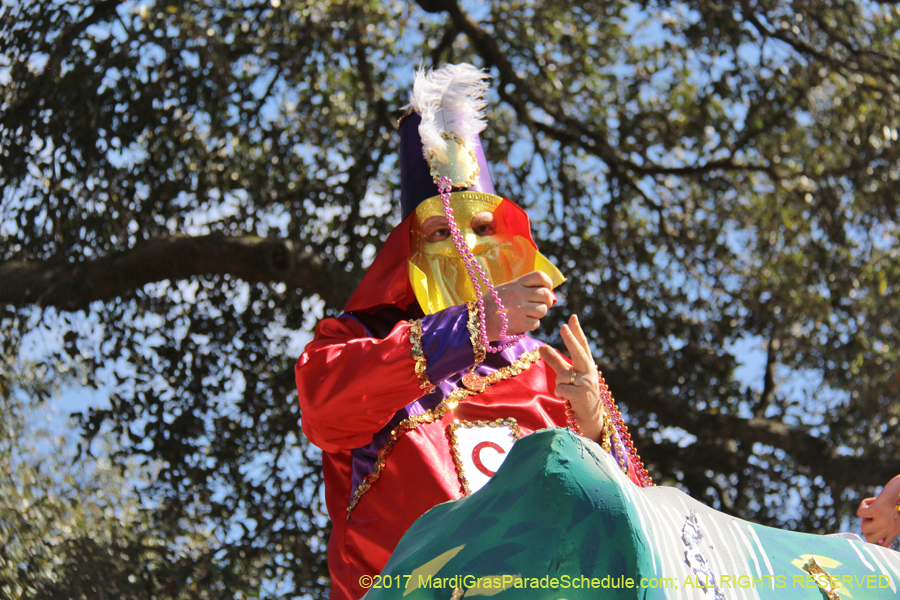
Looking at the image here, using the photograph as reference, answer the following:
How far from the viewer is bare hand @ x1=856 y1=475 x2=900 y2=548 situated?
2.59 metres

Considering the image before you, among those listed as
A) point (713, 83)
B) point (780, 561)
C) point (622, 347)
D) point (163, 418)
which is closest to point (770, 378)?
point (622, 347)

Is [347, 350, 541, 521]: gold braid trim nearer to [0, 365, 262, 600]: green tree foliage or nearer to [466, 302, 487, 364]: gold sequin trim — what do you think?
[466, 302, 487, 364]: gold sequin trim

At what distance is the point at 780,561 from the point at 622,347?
14.3 feet

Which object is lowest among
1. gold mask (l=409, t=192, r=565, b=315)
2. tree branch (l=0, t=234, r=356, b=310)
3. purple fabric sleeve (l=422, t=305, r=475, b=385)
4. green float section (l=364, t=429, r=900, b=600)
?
green float section (l=364, t=429, r=900, b=600)

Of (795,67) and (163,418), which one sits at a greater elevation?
(795,67)

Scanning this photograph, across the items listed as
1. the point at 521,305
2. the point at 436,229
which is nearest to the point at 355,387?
the point at 521,305

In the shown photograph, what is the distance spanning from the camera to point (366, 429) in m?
2.80

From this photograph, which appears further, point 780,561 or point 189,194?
point 189,194

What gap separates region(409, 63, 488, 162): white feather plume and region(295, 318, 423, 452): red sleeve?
2.96 feet

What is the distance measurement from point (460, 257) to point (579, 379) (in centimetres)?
72

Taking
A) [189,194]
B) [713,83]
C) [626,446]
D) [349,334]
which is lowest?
[626,446]

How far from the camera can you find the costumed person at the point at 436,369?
2.70 m

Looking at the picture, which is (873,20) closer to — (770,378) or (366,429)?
(770,378)

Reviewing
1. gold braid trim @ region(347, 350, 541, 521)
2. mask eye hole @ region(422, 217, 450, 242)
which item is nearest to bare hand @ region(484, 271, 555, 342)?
gold braid trim @ region(347, 350, 541, 521)
